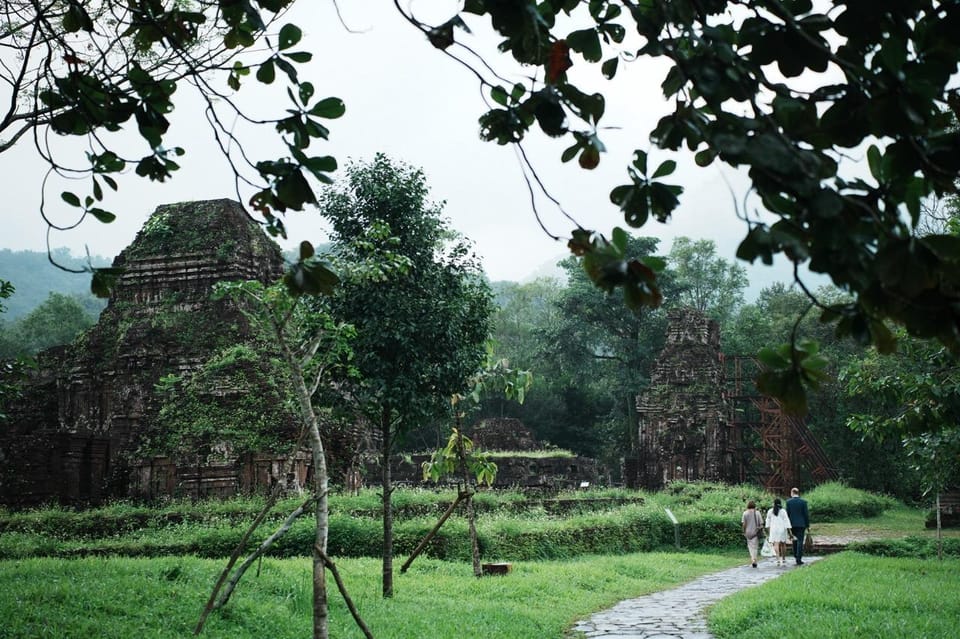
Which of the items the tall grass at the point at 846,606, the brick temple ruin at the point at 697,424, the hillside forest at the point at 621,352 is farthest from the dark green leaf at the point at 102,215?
the hillside forest at the point at 621,352

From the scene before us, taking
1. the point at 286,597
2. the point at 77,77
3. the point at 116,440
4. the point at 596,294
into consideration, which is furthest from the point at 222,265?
the point at 596,294

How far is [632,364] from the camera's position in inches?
1596

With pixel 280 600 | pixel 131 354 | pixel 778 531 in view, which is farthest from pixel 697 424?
pixel 280 600

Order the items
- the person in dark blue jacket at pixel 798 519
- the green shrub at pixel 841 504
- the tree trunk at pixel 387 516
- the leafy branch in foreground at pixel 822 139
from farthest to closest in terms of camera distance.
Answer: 1. the green shrub at pixel 841 504
2. the person in dark blue jacket at pixel 798 519
3. the tree trunk at pixel 387 516
4. the leafy branch in foreground at pixel 822 139

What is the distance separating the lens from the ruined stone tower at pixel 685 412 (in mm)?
27125

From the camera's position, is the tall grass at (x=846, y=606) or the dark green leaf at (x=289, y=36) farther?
the tall grass at (x=846, y=606)

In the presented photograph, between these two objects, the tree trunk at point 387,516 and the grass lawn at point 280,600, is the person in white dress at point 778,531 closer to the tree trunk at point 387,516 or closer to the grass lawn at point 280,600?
the grass lawn at point 280,600

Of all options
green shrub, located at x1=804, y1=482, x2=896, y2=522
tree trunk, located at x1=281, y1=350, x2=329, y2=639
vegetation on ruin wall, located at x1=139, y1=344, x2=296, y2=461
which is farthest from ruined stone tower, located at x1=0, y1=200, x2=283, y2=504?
green shrub, located at x1=804, y1=482, x2=896, y2=522

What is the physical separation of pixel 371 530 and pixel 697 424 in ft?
52.5

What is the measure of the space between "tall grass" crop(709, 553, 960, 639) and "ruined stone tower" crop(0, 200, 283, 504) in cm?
1337

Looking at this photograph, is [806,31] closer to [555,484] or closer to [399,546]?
[399,546]

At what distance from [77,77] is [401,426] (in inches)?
291

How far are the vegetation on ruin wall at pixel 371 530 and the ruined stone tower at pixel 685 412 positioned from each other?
22.4 ft

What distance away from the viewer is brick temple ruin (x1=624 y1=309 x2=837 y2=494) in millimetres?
27188
